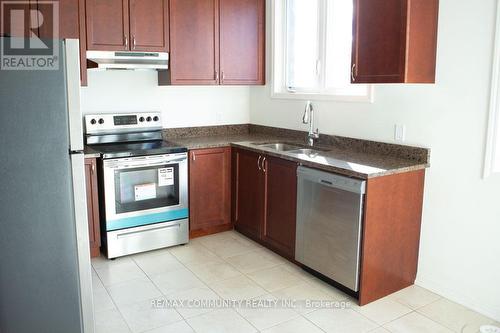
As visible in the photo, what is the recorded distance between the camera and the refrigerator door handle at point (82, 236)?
2.12 m

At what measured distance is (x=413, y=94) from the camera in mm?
3172

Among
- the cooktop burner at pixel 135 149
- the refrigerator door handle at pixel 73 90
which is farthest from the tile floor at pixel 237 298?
the refrigerator door handle at pixel 73 90

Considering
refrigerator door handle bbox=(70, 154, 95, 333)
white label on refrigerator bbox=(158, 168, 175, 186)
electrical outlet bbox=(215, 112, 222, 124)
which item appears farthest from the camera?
electrical outlet bbox=(215, 112, 222, 124)

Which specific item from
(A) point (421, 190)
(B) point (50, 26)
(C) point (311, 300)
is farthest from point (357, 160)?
(B) point (50, 26)

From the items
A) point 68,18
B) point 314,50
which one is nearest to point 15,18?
point 68,18

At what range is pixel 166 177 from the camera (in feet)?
12.7

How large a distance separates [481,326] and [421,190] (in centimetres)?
93

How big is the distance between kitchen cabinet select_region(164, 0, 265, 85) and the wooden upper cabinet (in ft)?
4.93

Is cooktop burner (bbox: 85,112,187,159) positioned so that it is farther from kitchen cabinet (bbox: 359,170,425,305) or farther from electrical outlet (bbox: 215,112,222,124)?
kitchen cabinet (bbox: 359,170,425,305)

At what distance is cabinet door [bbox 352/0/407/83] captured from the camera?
2.83 metres

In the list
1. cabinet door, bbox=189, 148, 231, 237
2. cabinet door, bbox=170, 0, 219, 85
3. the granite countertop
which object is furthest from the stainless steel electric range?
cabinet door, bbox=170, 0, 219, 85

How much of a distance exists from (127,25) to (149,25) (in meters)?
0.19

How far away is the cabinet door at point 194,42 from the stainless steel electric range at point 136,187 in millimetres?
614

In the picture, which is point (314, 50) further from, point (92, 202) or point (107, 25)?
point (92, 202)
